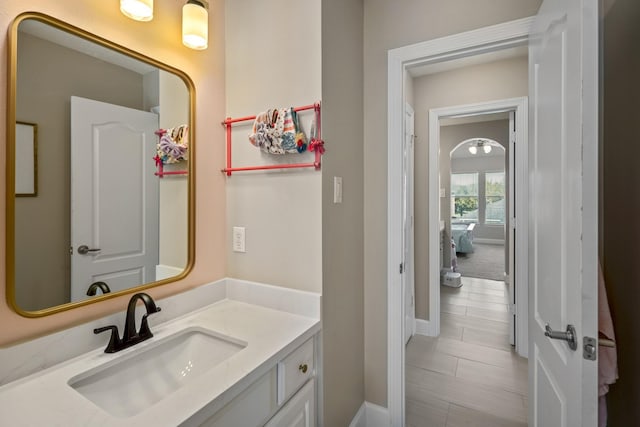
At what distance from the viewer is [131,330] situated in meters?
1.06

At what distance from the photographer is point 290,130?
133 centimetres

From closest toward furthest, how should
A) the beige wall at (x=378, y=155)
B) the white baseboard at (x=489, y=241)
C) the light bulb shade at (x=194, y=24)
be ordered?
the light bulb shade at (x=194, y=24)
the beige wall at (x=378, y=155)
the white baseboard at (x=489, y=241)

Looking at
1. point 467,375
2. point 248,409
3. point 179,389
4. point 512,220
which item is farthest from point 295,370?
point 512,220

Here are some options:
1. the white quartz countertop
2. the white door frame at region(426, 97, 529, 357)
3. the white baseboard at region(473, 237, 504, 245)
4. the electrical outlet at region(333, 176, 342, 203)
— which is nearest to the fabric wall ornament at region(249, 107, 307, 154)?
the electrical outlet at region(333, 176, 342, 203)

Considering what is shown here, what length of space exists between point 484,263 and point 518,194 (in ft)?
13.1

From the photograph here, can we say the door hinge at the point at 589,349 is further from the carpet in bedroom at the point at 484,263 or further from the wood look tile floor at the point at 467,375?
the carpet in bedroom at the point at 484,263

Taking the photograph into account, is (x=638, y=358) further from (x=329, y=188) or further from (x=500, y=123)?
(x=500, y=123)

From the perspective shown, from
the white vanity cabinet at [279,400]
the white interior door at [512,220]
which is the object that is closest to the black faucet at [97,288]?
the white vanity cabinet at [279,400]

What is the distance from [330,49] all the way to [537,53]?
0.88 metres

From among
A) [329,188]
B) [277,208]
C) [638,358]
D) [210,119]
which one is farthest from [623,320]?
[210,119]

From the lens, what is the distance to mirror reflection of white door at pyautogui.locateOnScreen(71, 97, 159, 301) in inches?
41.1

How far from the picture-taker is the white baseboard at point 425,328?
2965 millimetres

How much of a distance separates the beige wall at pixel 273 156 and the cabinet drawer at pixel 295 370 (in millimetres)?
263

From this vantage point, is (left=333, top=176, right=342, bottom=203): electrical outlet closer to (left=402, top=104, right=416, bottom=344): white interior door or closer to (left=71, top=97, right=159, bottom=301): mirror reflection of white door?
(left=71, top=97, right=159, bottom=301): mirror reflection of white door
